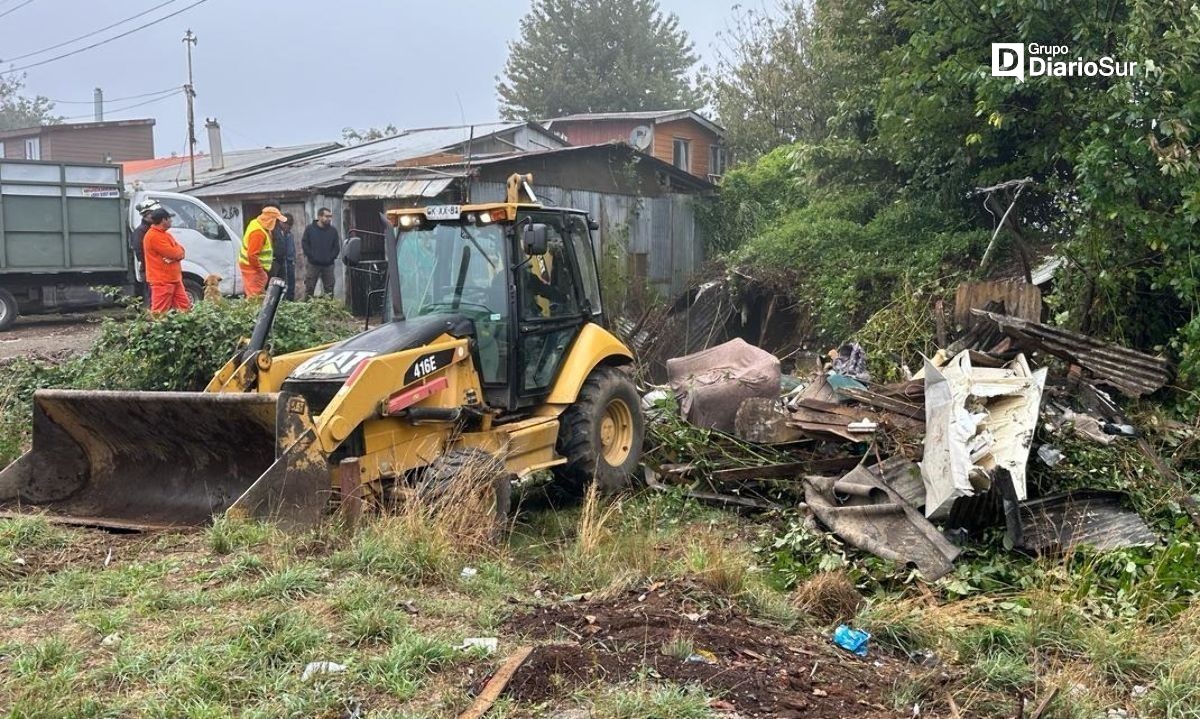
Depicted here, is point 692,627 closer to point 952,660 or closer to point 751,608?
point 751,608

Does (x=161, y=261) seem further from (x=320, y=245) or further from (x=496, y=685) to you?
(x=496, y=685)

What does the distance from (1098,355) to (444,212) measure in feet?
17.3

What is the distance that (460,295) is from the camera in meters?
7.04

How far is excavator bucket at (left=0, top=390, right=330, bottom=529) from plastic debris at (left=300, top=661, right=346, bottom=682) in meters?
2.02

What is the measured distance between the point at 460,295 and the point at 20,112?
2562 inches

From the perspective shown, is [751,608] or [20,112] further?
[20,112]

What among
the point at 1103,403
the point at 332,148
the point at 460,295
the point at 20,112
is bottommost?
the point at 1103,403

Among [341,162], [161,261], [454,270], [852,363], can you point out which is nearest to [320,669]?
[454,270]

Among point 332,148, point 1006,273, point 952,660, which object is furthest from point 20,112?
point 952,660

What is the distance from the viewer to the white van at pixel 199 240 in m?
14.7

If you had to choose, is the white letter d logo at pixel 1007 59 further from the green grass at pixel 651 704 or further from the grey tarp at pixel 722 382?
the green grass at pixel 651 704

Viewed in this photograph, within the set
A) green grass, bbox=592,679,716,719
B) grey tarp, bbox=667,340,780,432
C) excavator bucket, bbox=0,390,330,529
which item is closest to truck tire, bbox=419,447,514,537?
excavator bucket, bbox=0,390,330,529

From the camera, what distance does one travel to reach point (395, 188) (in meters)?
15.1

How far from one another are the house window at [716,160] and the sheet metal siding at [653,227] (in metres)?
11.0
